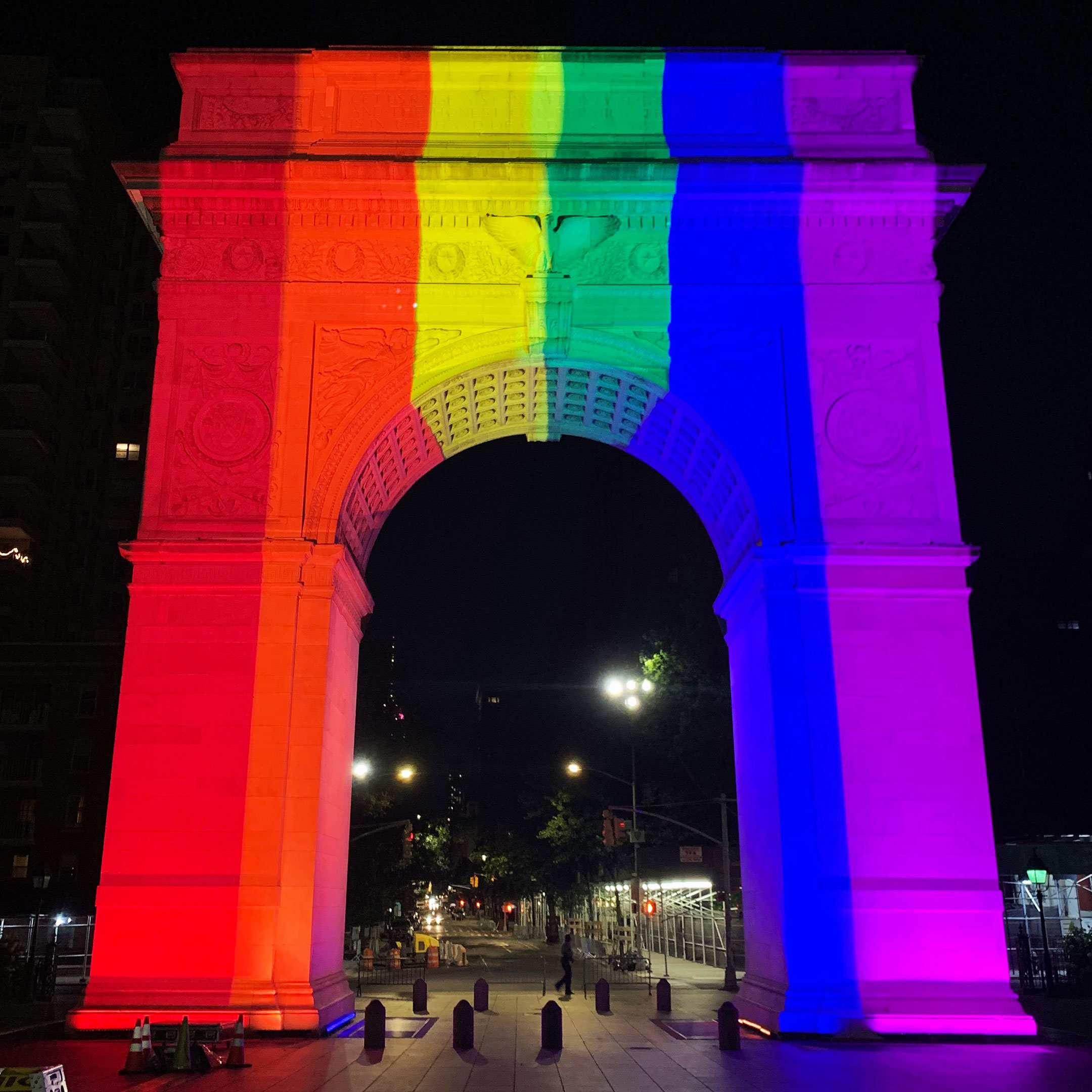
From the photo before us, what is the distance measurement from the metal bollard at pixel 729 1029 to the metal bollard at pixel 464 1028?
12.2ft

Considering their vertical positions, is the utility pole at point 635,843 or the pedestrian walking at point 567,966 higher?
the utility pole at point 635,843

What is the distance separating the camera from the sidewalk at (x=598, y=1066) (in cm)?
1234

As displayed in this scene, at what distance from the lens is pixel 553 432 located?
2511 centimetres

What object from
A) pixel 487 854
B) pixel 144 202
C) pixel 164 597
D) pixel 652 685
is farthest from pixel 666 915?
pixel 144 202

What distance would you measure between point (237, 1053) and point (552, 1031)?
460cm

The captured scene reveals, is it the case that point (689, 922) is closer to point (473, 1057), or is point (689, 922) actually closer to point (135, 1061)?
point (473, 1057)

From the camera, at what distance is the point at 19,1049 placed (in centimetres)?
1538

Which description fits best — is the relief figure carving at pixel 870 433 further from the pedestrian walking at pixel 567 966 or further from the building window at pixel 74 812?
the building window at pixel 74 812

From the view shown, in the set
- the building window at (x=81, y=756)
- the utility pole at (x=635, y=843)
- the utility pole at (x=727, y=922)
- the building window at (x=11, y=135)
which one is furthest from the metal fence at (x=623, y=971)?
the building window at (x=11, y=135)

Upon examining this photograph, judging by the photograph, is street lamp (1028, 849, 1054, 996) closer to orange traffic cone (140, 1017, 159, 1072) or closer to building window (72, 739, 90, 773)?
orange traffic cone (140, 1017, 159, 1072)

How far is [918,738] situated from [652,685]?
1718 cm

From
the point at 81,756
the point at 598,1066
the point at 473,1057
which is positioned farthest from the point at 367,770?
the point at 81,756

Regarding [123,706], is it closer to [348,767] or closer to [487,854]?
[348,767]

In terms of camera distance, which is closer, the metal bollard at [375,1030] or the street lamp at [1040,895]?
the metal bollard at [375,1030]
